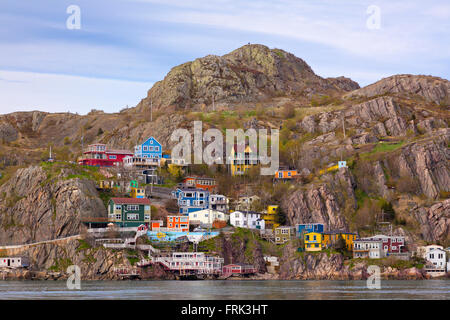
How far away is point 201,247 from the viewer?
11562cm

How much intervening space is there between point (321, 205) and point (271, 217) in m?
8.71

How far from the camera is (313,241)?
11825 centimetres

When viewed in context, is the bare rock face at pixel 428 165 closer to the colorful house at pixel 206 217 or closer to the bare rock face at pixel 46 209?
the colorful house at pixel 206 217

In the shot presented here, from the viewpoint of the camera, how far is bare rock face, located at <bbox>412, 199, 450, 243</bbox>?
12600 centimetres

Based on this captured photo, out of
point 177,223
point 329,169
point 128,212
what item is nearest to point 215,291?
point 177,223

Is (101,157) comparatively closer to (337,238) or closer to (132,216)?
(132,216)

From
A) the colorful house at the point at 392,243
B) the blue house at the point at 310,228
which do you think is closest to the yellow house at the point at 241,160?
the blue house at the point at 310,228

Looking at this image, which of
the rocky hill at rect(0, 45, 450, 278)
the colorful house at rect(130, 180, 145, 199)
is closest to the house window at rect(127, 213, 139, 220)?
the rocky hill at rect(0, 45, 450, 278)

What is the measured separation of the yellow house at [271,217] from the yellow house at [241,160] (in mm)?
18332

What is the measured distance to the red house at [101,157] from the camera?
146000 mm

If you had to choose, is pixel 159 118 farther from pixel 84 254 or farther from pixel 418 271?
pixel 418 271

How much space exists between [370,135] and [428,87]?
154 ft

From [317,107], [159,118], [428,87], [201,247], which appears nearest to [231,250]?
[201,247]

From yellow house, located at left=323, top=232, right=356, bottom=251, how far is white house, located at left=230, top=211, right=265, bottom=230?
1230 cm
